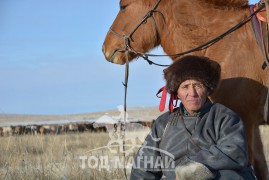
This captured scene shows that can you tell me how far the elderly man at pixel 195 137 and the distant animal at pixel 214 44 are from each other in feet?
2.30

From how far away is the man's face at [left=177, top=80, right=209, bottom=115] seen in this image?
361cm

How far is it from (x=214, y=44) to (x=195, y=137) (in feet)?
4.55

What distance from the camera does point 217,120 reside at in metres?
→ 3.51

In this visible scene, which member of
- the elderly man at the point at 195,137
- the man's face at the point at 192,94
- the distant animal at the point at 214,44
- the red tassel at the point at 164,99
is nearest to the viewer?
the elderly man at the point at 195,137

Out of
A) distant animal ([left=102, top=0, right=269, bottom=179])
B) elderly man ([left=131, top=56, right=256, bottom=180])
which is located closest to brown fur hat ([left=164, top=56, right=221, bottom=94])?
elderly man ([left=131, top=56, right=256, bottom=180])

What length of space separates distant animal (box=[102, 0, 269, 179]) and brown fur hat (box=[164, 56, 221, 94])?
0.69 meters

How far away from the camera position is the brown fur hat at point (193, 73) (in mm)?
3664

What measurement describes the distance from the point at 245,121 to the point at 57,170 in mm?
2862

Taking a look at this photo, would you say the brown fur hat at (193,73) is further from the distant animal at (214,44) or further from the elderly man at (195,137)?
the distant animal at (214,44)

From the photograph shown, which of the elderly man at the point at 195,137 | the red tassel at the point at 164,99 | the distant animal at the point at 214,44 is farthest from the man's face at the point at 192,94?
the distant animal at the point at 214,44

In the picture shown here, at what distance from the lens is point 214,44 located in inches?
182

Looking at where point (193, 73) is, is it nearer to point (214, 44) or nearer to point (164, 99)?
point (164, 99)

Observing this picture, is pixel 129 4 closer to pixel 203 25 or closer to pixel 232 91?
pixel 203 25

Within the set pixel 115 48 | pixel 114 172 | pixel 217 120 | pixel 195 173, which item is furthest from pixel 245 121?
pixel 114 172
